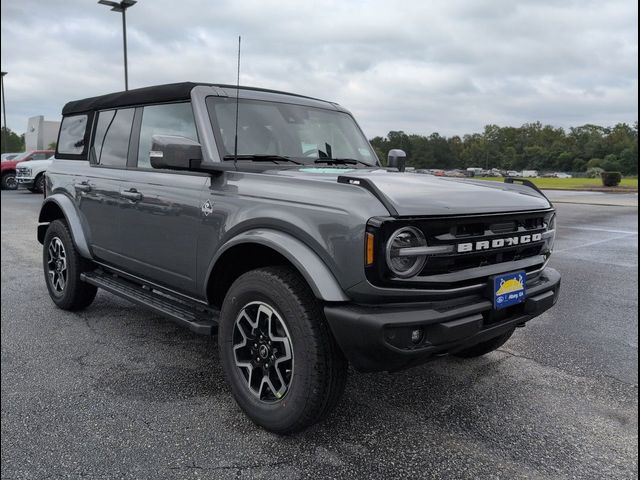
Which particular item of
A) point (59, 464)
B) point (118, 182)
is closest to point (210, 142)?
point (118, 182)

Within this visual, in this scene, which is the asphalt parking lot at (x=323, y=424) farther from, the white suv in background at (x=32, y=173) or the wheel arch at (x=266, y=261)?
the white suv in background at (x=32, y=173)

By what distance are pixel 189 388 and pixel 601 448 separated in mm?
2318

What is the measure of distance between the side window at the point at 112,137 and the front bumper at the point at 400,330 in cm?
263

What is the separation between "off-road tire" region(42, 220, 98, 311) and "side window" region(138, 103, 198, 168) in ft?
4.03

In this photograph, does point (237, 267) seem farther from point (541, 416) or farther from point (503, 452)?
point (541, 416)

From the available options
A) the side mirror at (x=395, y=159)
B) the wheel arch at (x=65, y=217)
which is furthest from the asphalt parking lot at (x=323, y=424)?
the side mirror at (x=395, y=159)

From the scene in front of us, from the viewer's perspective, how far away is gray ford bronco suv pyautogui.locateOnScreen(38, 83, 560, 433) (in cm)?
232

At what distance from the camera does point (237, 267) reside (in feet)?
10.2

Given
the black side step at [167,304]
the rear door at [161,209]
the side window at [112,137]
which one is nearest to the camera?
the black side step at [167,304]

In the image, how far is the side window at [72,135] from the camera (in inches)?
190

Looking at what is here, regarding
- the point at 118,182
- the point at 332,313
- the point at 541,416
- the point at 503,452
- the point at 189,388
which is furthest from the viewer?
the point at 118,182

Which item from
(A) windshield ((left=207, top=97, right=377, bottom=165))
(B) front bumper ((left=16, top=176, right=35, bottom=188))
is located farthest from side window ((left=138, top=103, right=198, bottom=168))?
(B) front bumper ((left=16, top=176, right=35, bottom=188))

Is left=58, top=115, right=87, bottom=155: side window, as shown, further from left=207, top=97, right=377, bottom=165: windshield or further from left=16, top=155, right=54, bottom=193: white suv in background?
left=16, top=155, right=54, bottom=193: white suv in background

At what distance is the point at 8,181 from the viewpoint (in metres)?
22.9
